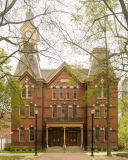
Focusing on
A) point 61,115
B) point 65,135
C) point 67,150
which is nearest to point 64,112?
point 61,115

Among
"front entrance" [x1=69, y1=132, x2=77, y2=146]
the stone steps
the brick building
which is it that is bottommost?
the stone steps

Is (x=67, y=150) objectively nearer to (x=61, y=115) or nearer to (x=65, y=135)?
(x=65, y=135)

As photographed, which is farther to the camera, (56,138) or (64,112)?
(64,112)

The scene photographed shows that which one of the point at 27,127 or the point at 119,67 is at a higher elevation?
the point at 119,67

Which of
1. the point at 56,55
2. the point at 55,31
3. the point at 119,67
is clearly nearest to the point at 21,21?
the point at 55,31

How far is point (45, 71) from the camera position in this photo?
3438cm

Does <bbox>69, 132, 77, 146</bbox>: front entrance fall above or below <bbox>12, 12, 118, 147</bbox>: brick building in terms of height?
below

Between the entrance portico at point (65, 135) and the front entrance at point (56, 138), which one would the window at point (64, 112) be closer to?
the entrance portico at point (65, 135)

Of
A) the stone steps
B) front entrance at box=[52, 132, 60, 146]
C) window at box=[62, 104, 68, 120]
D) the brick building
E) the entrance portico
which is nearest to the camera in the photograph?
the stone steps

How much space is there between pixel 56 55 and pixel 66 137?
22.5 m

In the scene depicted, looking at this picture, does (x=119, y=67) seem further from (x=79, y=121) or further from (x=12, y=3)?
(x=79, y=121)

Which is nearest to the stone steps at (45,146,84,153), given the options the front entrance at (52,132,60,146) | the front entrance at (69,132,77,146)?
the front entrance at (69,132,77,146)

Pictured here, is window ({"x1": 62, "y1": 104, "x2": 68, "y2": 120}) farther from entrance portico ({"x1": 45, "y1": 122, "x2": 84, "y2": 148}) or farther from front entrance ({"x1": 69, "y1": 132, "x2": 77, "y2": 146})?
front entrance ({"x1": 69, "y1": 132, "x2": 77, "y2": 146})

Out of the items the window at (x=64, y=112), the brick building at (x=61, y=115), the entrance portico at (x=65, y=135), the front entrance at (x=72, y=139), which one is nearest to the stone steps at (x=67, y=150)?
the brick building at (x=61, y=115)
